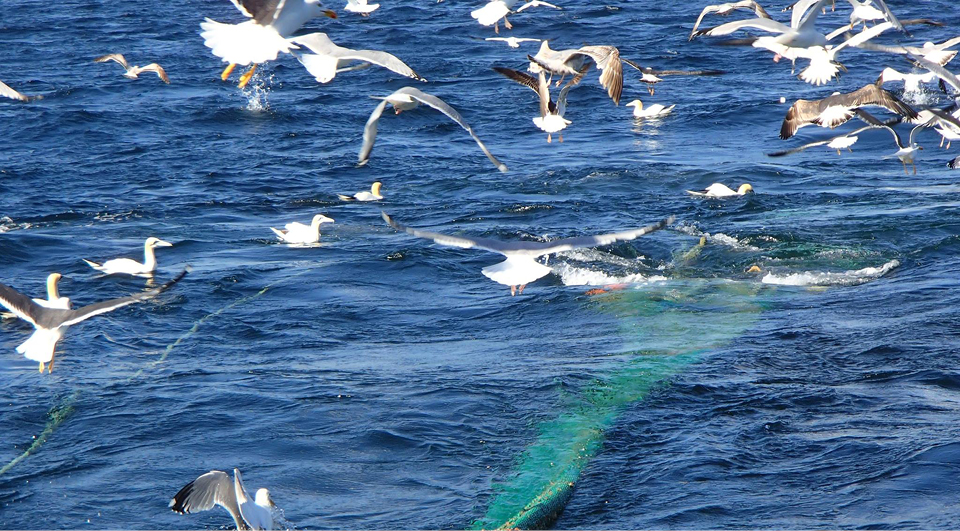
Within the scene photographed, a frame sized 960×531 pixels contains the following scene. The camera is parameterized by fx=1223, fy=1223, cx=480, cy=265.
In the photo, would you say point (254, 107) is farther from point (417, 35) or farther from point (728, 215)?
point (728, 215)

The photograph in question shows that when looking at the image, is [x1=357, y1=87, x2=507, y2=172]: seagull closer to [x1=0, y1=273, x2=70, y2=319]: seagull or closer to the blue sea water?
the blue sea water

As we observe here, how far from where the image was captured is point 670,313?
12.6m

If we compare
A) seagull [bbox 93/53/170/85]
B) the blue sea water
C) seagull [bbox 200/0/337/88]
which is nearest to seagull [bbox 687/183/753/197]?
the blue sea water

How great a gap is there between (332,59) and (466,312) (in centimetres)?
328

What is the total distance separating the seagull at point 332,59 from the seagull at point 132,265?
3689mm

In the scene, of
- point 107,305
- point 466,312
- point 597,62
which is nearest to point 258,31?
point 107,305

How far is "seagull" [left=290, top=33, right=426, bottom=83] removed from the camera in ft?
35.1

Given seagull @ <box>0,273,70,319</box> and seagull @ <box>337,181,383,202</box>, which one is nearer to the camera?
seagull @ <box>0,273,70,319</box>

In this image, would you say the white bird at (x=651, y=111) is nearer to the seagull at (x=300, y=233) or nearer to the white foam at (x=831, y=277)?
the seagull at (x=300, y=233)

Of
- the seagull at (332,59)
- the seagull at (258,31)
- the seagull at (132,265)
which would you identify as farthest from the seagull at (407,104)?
the seagull at (132,265)

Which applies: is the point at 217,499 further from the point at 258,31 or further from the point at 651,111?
the point at 651,111

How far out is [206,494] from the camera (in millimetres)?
7289

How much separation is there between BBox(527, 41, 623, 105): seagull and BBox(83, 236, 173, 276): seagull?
5.05 m

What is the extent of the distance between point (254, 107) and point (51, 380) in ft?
39.5
